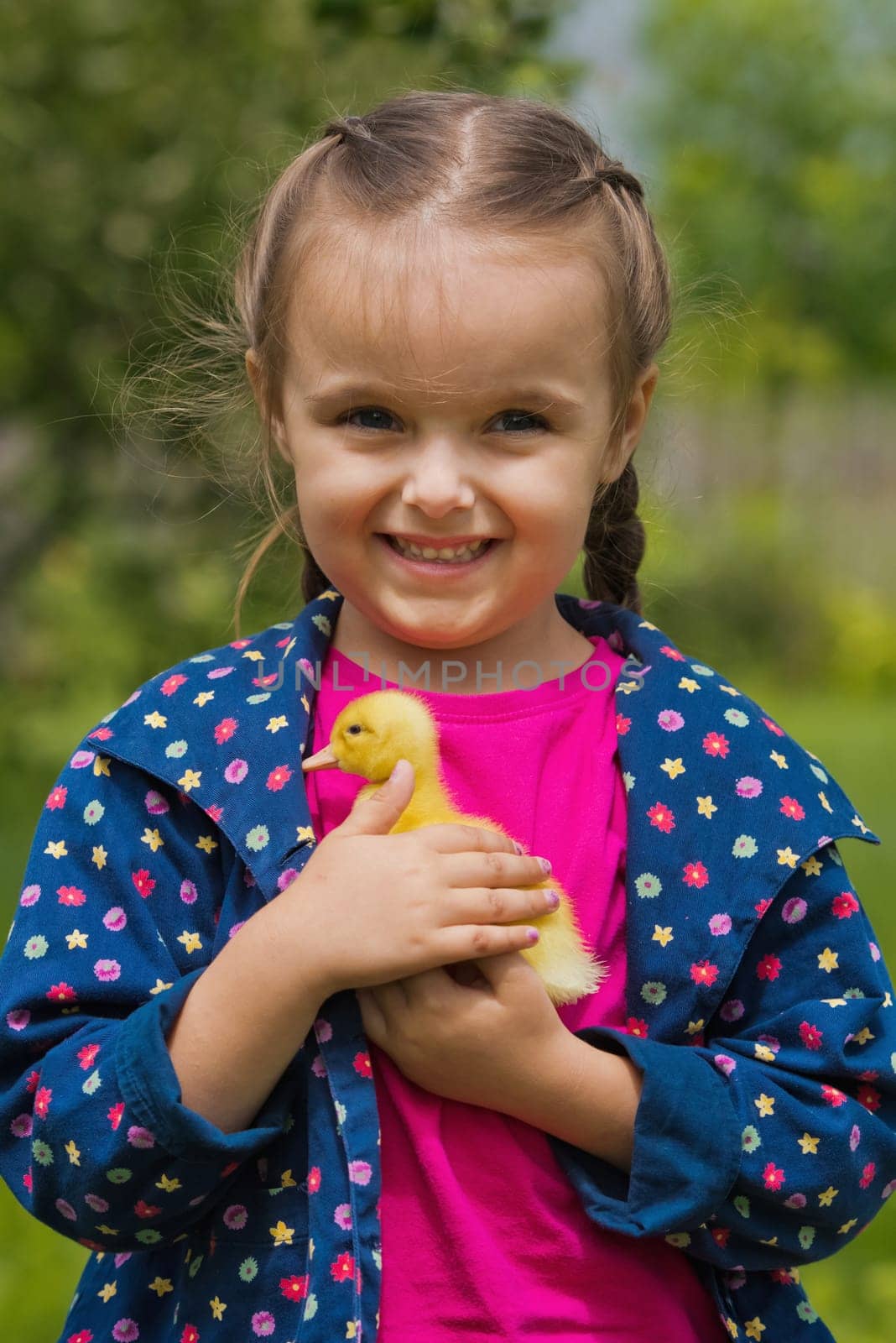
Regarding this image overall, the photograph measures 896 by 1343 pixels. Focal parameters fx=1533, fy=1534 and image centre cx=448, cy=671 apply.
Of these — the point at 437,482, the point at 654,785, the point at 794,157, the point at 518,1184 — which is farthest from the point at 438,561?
the point at 794,157

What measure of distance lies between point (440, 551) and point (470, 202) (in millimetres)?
425

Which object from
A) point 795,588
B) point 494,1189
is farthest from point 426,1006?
point 795,588

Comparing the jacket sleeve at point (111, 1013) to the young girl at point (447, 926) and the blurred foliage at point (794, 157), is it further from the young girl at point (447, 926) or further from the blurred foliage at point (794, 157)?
the blurred foliage at point (794, 157)

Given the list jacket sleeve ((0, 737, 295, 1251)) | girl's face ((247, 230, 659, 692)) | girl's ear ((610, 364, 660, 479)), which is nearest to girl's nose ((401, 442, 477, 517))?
girl's face ((247, 230, 659, 692))

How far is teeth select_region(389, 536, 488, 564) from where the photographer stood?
1918 mm

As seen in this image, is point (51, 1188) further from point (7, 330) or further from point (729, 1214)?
point (7, 330)

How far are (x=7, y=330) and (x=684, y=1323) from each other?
16.2 feet

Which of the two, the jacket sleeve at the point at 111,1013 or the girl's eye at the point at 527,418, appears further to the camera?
the girl's eye at the point at 527,418

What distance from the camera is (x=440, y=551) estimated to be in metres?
1.92

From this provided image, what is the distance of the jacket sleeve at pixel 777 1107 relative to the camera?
68.3 inches

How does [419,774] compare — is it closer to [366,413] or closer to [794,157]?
[366,413]

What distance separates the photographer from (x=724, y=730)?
1.99m

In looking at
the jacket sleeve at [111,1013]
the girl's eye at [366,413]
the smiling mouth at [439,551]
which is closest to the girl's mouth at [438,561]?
the smiling mouth at [439,551]

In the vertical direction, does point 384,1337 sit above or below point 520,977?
below
